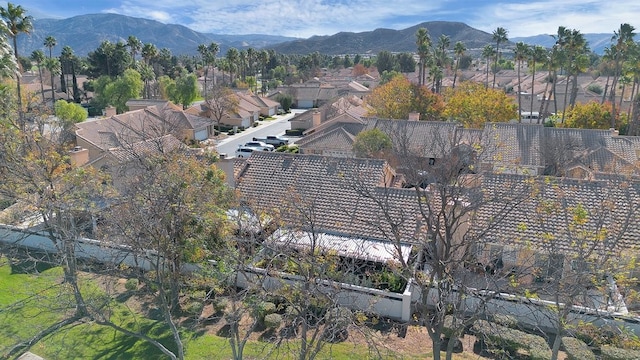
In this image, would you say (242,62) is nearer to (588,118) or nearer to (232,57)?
(232,57)

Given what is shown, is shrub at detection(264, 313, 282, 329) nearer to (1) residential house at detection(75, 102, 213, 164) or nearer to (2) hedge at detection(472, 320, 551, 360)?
(2) hedge at detection(472, 320, 551, 360)

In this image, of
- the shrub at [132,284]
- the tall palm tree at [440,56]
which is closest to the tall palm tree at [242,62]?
the tall palm tree at [440,56]

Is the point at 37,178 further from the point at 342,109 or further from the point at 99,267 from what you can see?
the point at 342,109

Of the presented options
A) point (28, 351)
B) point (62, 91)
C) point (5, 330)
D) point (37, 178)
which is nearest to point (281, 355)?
point (28, 351)

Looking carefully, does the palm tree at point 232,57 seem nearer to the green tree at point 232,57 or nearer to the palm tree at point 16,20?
the green tree at point 232,57

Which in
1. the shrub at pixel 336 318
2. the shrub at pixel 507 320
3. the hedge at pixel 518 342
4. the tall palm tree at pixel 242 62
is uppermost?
the tall palm tree at pixel 242 62

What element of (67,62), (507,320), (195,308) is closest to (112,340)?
(195,308)

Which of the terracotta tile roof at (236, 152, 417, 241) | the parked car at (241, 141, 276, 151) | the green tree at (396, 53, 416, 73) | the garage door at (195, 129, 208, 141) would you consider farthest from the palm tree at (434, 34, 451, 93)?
the green tree at (396, 53, 416, 73)
